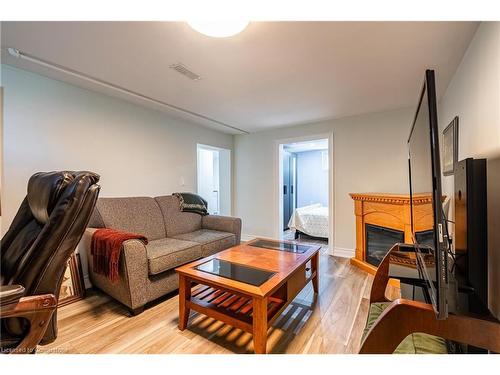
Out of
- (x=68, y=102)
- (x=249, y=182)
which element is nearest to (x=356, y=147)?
(x=249, y=182)

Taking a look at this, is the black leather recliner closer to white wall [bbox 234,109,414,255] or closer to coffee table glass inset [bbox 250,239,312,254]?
coffee table glass inset [bbox 250,239,312,254]

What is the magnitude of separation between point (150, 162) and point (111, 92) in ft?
3.08

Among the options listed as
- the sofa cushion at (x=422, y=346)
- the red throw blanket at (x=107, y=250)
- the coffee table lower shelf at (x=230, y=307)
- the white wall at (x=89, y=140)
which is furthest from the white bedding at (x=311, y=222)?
the sofa cushion at (x=422, y=346)

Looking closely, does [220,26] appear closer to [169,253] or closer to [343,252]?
[169,253]

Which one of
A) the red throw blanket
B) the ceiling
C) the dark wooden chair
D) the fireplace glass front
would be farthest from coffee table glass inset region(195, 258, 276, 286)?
the fireplace glass front

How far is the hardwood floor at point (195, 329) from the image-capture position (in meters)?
1.47

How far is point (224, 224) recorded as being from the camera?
308 cm

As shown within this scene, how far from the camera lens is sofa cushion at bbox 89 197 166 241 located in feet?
7.36

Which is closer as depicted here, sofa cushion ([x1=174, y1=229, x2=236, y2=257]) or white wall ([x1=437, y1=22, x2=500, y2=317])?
white wall ([x1=437, y1=22, x2=500, y2=317])

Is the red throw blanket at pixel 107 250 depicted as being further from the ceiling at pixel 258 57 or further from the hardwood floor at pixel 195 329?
the ceiling at pixel 258 57

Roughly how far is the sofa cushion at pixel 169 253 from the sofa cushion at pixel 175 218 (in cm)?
31

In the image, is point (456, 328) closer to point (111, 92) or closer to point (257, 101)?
point (257, 101)

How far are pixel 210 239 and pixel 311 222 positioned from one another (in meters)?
2.49

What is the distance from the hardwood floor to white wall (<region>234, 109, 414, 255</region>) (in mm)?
1596
